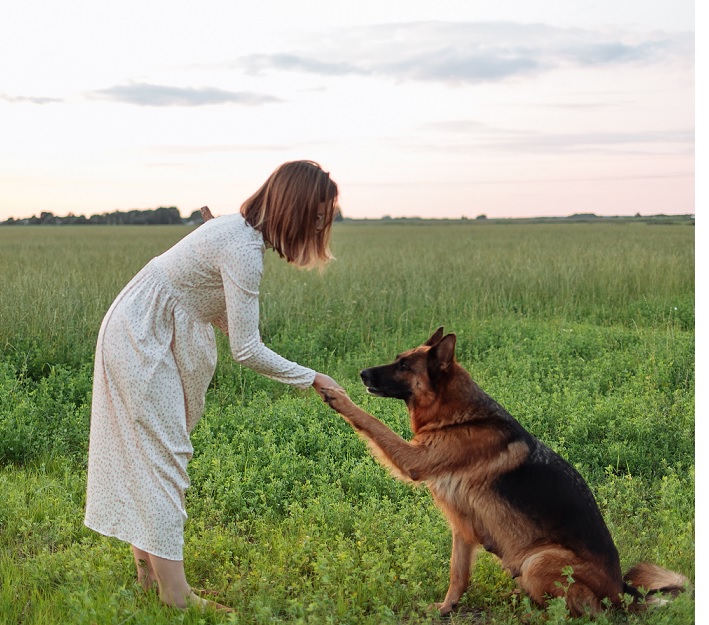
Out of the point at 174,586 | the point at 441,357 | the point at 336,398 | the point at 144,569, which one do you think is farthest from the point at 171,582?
the point at 441,357

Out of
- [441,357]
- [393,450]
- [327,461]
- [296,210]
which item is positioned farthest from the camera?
[327,461]

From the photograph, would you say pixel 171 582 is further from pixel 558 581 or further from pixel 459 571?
pixel 558 581

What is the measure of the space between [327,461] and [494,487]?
2.24 meters

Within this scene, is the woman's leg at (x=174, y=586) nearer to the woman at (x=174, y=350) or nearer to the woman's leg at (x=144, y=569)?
the woman at (x=174, y=350)

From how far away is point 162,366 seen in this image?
143 inches

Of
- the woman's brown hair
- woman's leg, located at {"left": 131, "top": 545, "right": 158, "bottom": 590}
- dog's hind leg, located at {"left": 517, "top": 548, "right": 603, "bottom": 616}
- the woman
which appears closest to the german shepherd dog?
dog's hind leg, located at {"left": 517, "top": 548, "right": 603, "bottom": 616}

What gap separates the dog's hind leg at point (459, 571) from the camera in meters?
3.94

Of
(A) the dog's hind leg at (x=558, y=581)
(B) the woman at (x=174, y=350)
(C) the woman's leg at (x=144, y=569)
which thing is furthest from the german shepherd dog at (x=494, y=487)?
(C) the woman's leg at (x=144, y=569)

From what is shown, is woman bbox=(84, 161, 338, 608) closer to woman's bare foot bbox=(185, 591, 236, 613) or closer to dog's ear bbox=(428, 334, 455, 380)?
woman's bare foot bbox=(185, 591, 236, 613)

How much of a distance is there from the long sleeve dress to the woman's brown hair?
8cm

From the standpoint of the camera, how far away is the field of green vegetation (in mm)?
3959

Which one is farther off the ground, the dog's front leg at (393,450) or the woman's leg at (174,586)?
the dog's front leg at (393,450)

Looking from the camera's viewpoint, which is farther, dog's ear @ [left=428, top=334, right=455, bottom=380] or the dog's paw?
dog's ear @ [left=428, top=334, right=455, bottom=380]
